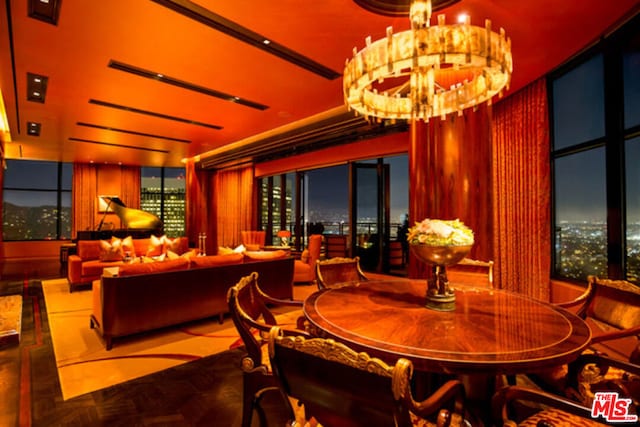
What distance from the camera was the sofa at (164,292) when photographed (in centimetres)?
318

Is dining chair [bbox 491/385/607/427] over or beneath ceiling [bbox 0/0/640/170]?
beneath

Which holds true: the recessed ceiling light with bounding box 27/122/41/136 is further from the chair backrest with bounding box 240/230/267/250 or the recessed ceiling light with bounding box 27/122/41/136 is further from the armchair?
the armchair

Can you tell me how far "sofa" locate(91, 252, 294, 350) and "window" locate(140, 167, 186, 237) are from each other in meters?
8.63

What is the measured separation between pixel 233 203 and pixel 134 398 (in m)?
8.48

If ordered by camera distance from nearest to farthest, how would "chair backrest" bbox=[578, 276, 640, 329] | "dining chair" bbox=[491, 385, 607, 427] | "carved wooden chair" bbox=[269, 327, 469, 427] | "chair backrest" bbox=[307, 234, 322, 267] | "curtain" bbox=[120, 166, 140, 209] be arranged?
1. "carved wooden chair" bbox=[269, 327, 469, 427]
2. "dining chair" bbox=[491, 385, 607, 427]
3. "chair backrest" bbox=[578, 276, 640, 329]
4. "chair backrest" bbox=[307, 234, 322, 267]
5. "curtain" bbox=[120, 166, 140, 209]

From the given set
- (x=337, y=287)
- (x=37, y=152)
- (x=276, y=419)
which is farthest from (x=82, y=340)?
(x=37, y=152)

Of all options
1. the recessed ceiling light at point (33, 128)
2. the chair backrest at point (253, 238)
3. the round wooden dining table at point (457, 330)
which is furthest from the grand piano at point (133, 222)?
the round wooden dining table at point (457, 330)

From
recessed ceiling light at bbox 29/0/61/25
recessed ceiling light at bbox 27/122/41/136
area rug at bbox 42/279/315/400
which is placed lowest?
area rug at bbox 42/279/315/400

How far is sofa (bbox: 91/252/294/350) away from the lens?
3182 mm

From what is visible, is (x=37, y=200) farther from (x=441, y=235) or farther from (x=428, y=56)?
(x=441, y=235)

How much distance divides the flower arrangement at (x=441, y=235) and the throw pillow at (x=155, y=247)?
21.5ft

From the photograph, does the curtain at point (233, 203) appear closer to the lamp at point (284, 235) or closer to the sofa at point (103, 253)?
the lamp at point (284, 235)

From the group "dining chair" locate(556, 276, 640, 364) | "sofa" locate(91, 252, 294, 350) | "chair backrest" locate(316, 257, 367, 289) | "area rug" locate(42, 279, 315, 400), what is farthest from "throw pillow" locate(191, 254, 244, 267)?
"dining chair" locate(556, 276, 640, 364)

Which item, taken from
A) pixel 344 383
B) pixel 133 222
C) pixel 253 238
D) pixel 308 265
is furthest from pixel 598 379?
pixel 133 222
